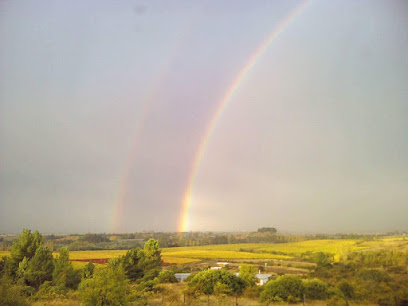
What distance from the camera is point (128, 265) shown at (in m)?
40.9

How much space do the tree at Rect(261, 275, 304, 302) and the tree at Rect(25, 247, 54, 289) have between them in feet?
71.0

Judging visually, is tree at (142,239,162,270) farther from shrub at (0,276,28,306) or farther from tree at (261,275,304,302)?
shrub at (0,276,28,306)

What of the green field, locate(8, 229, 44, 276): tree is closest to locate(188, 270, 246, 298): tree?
locate(8, 229, 44, 276): tree

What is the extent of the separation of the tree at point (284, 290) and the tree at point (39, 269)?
2164cm

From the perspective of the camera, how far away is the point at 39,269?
34.7 m

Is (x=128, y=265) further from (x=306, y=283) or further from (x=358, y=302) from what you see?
(x=358, y=302)

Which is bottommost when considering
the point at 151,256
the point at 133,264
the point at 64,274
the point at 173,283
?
the point at 173,283

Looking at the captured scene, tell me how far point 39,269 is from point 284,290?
77.8ft

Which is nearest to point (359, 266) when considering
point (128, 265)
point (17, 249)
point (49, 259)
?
point (128, 265)

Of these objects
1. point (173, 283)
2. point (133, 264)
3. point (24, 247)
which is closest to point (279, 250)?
point (133, 264)

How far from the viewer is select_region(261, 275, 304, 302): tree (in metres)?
25.7

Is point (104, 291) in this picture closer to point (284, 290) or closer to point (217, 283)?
point (217, 283)

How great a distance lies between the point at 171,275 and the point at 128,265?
5176 millimetres

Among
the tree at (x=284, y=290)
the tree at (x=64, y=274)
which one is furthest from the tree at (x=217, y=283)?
the tree at (x=64, y=274)
